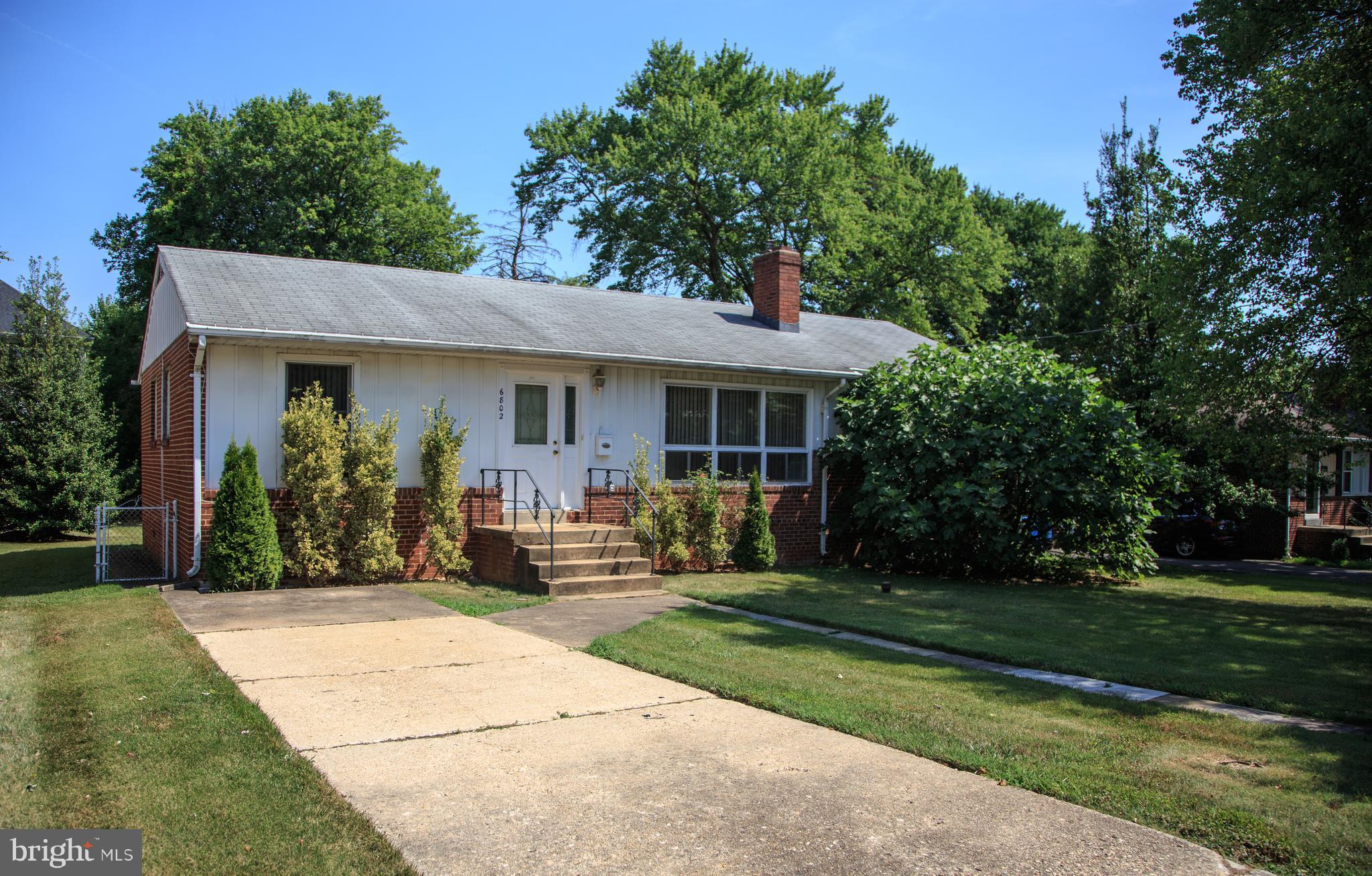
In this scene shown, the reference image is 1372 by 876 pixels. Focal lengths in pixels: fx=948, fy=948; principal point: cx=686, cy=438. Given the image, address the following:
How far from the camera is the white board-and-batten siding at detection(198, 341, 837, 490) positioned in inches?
444

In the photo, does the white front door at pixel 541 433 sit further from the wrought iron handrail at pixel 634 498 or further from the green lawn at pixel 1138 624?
the green lawn at pixel 1138 624

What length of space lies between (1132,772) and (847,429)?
10.8 m

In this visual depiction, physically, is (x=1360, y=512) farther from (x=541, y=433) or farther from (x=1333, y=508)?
(x=541, y=433)

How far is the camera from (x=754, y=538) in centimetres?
1440

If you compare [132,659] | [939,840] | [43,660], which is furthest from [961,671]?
[43,660]

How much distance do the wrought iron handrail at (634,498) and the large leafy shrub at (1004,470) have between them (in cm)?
348

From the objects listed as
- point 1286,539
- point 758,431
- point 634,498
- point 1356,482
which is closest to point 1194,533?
point 1286,539

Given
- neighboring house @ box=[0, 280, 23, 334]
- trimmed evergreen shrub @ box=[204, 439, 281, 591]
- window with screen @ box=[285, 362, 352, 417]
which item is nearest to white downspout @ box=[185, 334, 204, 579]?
trimmed evergreen shrub @ box=[204, 439, 281, 591]

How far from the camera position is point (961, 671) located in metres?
7.55

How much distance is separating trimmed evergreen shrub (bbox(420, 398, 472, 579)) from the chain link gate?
10.7 feet

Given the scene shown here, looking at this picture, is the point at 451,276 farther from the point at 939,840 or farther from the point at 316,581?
the point at 939,840

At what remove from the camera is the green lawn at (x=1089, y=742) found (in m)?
4.25

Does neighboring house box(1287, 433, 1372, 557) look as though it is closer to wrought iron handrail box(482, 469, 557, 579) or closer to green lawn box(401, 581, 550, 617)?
wrought iron handrail box(482, 469, 557, 579)

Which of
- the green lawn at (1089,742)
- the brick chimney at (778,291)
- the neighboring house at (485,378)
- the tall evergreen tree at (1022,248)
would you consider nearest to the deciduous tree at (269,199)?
the neighboring house at (485,378)
